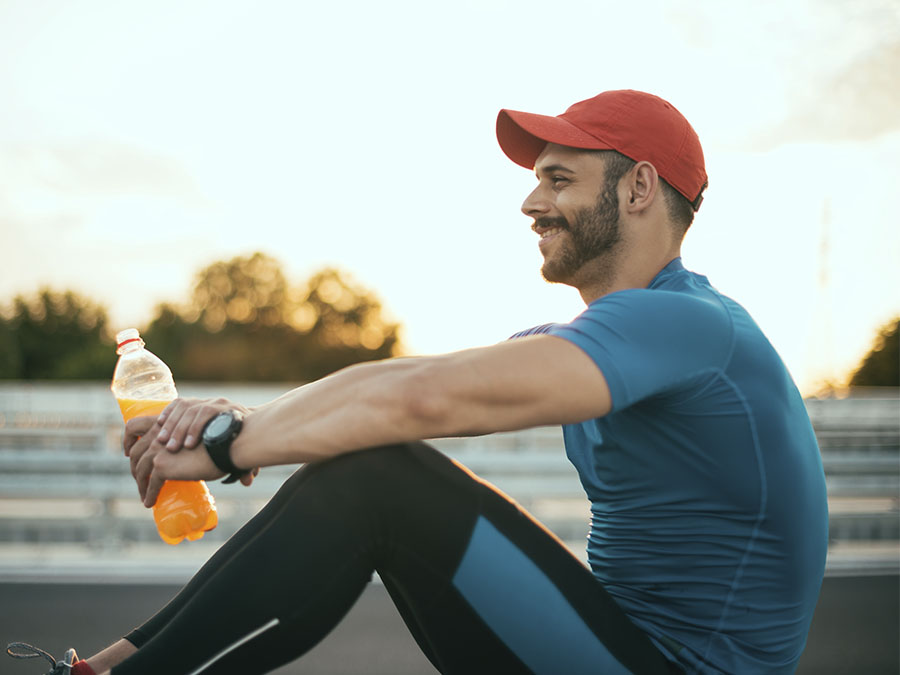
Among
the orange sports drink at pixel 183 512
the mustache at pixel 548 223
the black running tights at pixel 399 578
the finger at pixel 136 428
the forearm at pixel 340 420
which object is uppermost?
the mustache at pixel 548 223

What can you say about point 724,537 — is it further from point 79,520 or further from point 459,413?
point 79,520

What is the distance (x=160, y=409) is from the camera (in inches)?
102

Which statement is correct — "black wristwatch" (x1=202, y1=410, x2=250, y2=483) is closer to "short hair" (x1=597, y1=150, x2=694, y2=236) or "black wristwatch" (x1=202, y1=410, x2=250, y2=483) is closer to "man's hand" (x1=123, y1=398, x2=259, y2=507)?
"man's hand" (x1=123, y1=398, x2=259, y2=507)

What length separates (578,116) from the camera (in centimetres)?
227

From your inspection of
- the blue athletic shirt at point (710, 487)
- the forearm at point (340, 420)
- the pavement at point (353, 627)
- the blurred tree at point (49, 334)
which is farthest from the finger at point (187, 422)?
the blurred tree at point (49, 334)

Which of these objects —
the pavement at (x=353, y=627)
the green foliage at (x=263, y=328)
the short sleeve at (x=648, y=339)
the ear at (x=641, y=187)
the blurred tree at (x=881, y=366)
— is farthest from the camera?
the blurred tree at (x=881, y=366)

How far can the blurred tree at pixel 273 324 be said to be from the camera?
63312 millimetres

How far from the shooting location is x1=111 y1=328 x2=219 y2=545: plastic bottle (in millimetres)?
2312

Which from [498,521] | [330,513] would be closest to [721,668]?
[498,521]

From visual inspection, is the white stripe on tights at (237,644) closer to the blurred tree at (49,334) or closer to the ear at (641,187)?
the ear at (641,187)

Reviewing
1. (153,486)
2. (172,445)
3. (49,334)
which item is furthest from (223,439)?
(49,334)

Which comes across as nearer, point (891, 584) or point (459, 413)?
point (459, 413)

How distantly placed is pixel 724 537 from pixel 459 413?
2.10 feet

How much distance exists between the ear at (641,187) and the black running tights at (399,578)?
2.89 feet
